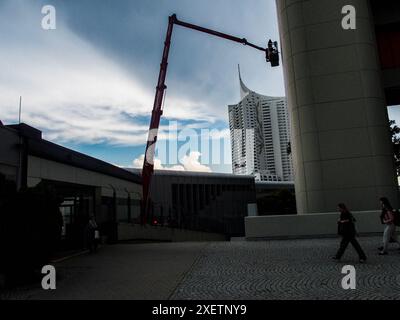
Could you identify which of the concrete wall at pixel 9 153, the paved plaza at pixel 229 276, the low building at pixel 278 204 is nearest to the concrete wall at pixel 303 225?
the paved plaza at pixel 229 276

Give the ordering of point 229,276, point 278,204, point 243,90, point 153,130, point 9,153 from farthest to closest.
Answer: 1. point 243,90
2. point 278,204
3. point 153,130
4. point 9,153
5. point 229,276

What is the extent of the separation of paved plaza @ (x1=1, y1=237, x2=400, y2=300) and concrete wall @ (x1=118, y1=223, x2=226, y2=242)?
31.9ft

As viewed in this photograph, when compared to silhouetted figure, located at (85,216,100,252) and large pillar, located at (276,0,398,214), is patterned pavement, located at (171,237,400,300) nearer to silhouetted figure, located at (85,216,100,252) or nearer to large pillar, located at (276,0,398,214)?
large pillar, located at (276,0,398,214)

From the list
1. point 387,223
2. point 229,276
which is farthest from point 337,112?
point 229,276

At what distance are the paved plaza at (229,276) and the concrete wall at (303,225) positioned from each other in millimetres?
2465

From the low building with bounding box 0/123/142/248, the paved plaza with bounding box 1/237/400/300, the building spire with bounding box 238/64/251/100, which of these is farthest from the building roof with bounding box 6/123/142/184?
the building spire with bounding box 238/64/251/100

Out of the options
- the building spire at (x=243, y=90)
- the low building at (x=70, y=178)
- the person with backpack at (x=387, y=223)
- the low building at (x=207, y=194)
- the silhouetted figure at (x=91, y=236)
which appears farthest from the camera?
the building spire at (x=243, y=90)

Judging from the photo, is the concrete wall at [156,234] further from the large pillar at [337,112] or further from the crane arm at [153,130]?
the large pillar at [337,112]

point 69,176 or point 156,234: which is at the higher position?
point 69,176

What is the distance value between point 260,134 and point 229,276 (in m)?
77.7

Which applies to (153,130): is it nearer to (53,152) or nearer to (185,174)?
(53,152)

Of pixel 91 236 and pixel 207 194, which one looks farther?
pixel 207 194

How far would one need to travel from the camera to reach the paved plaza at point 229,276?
22.1 ft

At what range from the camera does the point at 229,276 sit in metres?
8.36
